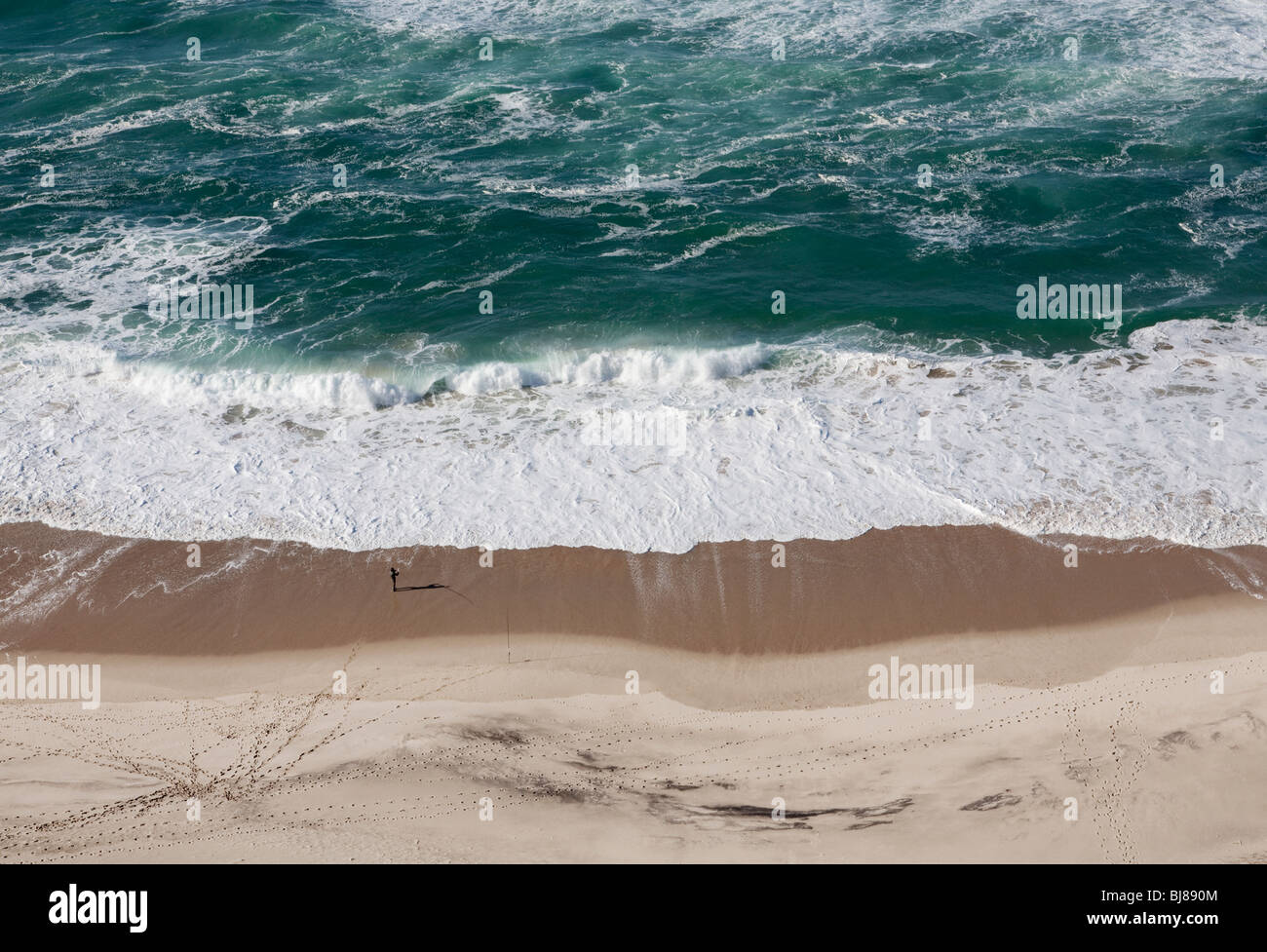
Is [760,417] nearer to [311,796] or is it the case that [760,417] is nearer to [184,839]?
[311,796]

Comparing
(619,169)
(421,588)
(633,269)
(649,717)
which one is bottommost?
(649,717)

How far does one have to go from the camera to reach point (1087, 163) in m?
30.0

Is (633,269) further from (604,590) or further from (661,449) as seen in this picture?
(604,590)

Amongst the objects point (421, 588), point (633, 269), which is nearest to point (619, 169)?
point (633, 269)

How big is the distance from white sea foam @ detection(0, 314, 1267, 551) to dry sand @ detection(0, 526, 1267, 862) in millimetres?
979

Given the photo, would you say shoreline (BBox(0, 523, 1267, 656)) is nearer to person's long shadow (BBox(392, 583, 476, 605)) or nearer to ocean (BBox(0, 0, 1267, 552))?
person's long shadow (BBox(392, 583, 476, 605))

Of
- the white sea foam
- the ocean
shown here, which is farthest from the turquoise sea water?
the white sea foam

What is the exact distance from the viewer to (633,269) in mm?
25922

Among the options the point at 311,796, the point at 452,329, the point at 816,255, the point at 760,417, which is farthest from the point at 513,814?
the point at 816,255

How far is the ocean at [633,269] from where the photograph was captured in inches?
733

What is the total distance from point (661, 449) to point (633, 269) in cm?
809

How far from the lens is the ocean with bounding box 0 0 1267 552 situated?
18609mm

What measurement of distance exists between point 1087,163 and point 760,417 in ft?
56.5

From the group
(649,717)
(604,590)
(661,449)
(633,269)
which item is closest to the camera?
(649,717)
